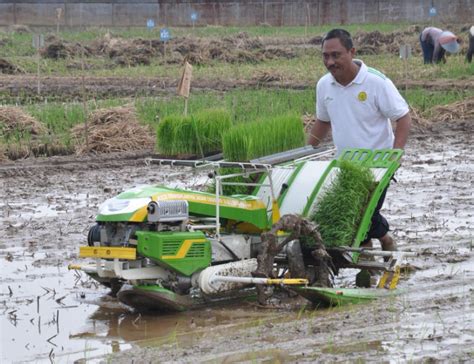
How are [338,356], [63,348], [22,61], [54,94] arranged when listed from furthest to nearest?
[22,61] < [54,94] < [63,348] < [338,356]

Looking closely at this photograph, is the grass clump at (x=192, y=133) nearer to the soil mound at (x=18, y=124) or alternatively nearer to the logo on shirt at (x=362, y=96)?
the logo on shirt at (x=362, y=96)

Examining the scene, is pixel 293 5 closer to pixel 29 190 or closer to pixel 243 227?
pixel 29 190

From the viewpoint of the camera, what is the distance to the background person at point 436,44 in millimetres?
27694

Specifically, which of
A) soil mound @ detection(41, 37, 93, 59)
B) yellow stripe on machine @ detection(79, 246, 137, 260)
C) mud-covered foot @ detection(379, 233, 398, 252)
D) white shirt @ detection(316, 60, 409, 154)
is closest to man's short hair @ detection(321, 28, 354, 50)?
white shirt @ detection(316, 60, 409, 154)

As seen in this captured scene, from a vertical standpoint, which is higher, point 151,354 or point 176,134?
point 176,134

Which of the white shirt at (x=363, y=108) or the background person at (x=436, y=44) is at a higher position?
the white shirt at (x=363, y=108)

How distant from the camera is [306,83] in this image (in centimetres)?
2403

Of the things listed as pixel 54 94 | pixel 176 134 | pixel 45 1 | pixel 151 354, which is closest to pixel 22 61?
pixel 54 94

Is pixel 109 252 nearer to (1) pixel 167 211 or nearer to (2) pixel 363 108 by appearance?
(1) pixel 167 211

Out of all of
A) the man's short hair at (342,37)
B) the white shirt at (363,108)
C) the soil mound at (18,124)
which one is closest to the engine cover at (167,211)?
the white shirt at (363,108)

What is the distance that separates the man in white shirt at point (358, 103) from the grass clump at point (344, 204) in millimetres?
407

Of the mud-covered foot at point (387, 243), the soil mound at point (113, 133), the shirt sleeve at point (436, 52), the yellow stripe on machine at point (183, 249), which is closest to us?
the yellow stripe on machine at point (183, 249)

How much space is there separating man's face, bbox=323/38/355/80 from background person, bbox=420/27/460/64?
2041 centimetres

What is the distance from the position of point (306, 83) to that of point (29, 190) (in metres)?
12.7
